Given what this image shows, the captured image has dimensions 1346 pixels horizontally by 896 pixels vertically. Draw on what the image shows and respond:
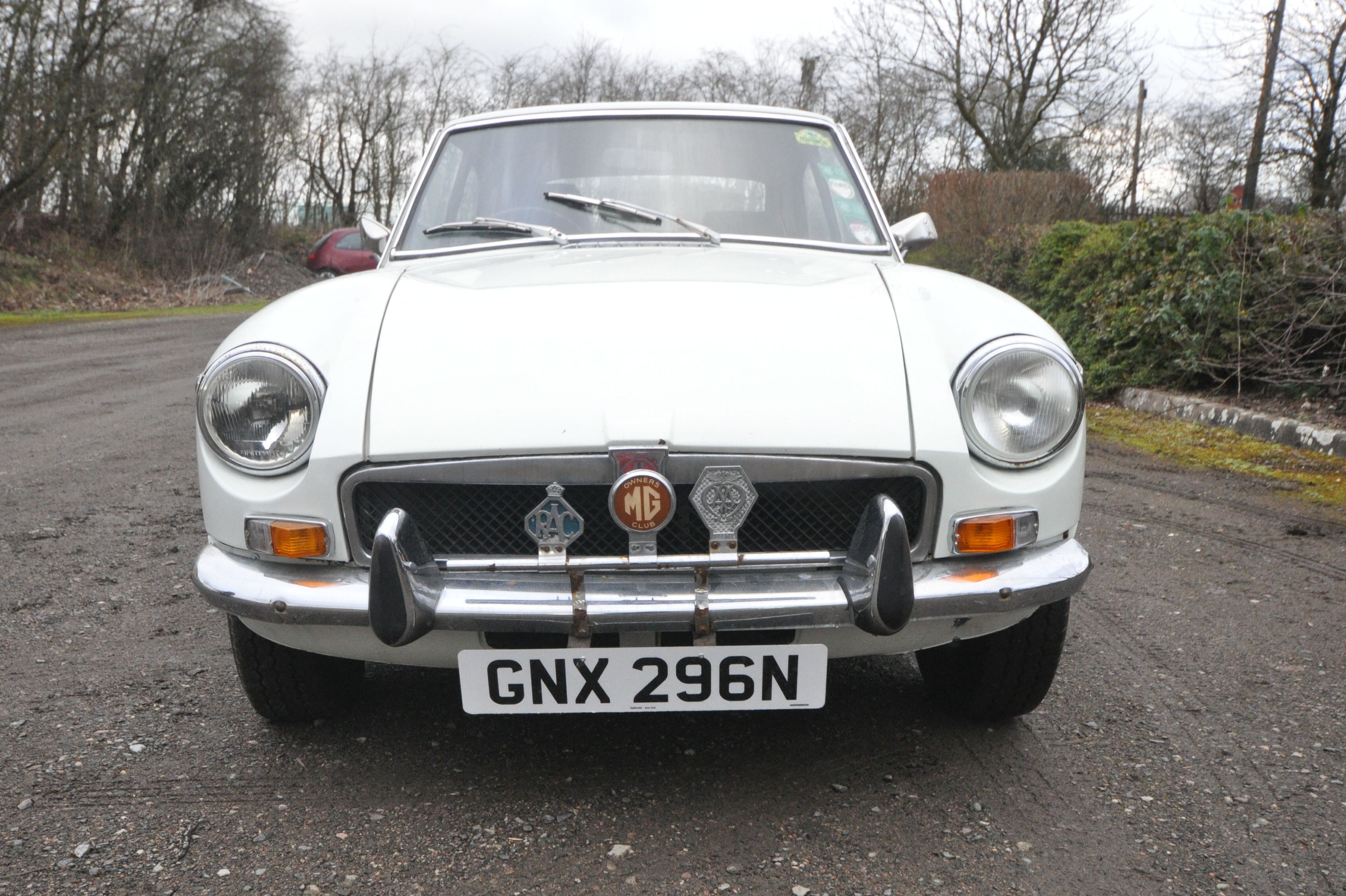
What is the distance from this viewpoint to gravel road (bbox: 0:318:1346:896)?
1932 mm

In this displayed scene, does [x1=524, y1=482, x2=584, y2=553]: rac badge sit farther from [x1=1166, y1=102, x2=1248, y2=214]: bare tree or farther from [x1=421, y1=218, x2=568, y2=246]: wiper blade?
[x1=1166, y1=102, x2=1248, y2=214]: bare tree

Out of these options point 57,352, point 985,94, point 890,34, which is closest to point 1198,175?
point 985,94

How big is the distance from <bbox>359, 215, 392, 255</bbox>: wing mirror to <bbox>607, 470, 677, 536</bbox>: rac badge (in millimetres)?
1878

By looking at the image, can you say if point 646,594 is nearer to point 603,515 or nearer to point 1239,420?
point 603,515

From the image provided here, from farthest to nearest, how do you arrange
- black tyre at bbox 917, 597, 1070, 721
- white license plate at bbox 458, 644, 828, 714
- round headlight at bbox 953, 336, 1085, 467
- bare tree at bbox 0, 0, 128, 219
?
bare tree at bbox 0, 0, 128, 219 < black tyre at bbox 917, 597, 1070, 721 < round headlight at bbox 953, 336, 1085, 467 < white license plate at bbox 458, 644, 828, 714

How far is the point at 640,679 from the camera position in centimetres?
203

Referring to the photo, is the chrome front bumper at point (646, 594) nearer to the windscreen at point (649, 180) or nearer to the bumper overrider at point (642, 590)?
the bumper overrider at point (642, 590)

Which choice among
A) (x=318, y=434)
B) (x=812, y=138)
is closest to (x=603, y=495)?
(x=318, y=434)

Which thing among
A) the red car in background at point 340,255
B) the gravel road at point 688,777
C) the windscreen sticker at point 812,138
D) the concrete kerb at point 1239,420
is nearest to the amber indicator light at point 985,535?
the gravel road at point 688,777

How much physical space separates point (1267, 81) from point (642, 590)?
61.0 feet

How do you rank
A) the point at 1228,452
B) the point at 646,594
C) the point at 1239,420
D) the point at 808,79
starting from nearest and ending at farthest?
the point at 646,594 → the point at 1228,452 → the point at 1239,420 → the point at 808,79

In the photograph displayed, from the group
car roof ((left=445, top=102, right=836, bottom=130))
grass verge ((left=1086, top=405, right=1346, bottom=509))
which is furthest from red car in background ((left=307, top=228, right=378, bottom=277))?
car roof ((left=445, top=102, right=836, bottom=130))

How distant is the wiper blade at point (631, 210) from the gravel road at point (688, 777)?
129 centimetres

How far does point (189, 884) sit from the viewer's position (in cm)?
188
